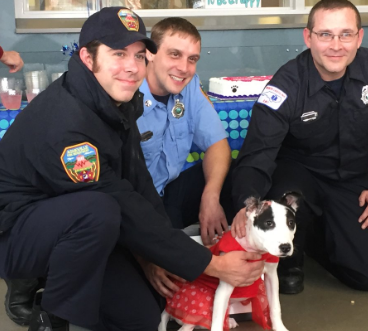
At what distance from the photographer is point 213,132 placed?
8.98 ft

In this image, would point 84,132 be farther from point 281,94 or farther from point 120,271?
point 281,94

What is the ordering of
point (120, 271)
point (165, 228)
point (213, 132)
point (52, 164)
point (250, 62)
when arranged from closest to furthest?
point (52, 164) < point (165, 228) < point (120, 271) < point (213, 132) < point (250, 62)

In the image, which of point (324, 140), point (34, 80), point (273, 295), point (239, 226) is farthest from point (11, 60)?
point (273, 295)

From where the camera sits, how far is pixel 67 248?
5.96ft

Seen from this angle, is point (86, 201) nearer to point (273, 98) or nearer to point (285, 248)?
point (285, 248)

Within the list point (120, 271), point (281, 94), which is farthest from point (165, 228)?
point (281, 94)

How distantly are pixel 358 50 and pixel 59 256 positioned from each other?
1.75 metres

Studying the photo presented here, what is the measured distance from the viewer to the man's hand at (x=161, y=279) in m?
2.18

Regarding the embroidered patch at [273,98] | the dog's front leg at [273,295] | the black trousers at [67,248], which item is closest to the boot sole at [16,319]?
the black trousers at [67,248]

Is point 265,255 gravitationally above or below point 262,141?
below

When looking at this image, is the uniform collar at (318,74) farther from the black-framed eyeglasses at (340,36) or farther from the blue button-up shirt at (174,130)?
the blue button-up shirt at (174,130)

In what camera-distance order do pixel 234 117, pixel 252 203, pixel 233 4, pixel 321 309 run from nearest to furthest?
1. pixel 252 203
2. pixel 321 309
3. pixel 234 117
4. pixel 233 4

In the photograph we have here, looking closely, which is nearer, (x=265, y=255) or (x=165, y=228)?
(x=165, y=228)

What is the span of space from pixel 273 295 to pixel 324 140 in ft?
2.73
